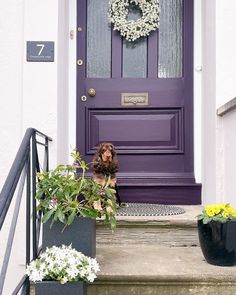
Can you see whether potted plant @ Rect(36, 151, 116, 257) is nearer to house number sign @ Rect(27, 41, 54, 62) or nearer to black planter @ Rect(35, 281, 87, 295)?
black planter @ Rect(35, 281, 87, 295)

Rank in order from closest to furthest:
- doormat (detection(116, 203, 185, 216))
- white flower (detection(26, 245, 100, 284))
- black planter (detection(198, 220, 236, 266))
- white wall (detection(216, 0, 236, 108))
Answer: white flower (detection(26, 245, 100, 284)) < black planter (detection(198, 220, 236, 266)) < doormat (detection(116, 203, 185, 216)) < white wall (detection(216, 0, 236, 108))

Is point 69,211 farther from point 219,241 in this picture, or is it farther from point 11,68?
point 11,68

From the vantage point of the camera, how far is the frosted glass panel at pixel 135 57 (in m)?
3.49

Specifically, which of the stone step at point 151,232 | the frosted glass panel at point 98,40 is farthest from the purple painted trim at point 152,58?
the stone step at point 151,232

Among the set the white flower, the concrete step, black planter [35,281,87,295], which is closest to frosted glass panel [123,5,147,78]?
the concrete step

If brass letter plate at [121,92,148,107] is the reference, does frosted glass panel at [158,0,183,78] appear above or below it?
above

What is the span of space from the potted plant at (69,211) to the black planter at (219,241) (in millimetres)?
543

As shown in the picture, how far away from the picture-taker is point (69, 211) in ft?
6.53

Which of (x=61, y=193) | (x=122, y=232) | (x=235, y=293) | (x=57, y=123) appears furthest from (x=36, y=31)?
(x=235, y=293)

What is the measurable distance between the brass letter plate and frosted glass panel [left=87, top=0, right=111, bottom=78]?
28cm

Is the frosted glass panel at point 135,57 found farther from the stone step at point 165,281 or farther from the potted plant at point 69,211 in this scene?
the stone step at point 165,281

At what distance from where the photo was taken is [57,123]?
111 inches

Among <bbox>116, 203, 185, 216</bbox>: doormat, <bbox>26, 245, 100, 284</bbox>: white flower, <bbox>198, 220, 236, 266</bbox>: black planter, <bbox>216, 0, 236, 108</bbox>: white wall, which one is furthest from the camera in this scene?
<bbox>216, 0, 236, 108</bbox>: white wall

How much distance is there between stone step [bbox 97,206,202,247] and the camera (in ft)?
8.55
